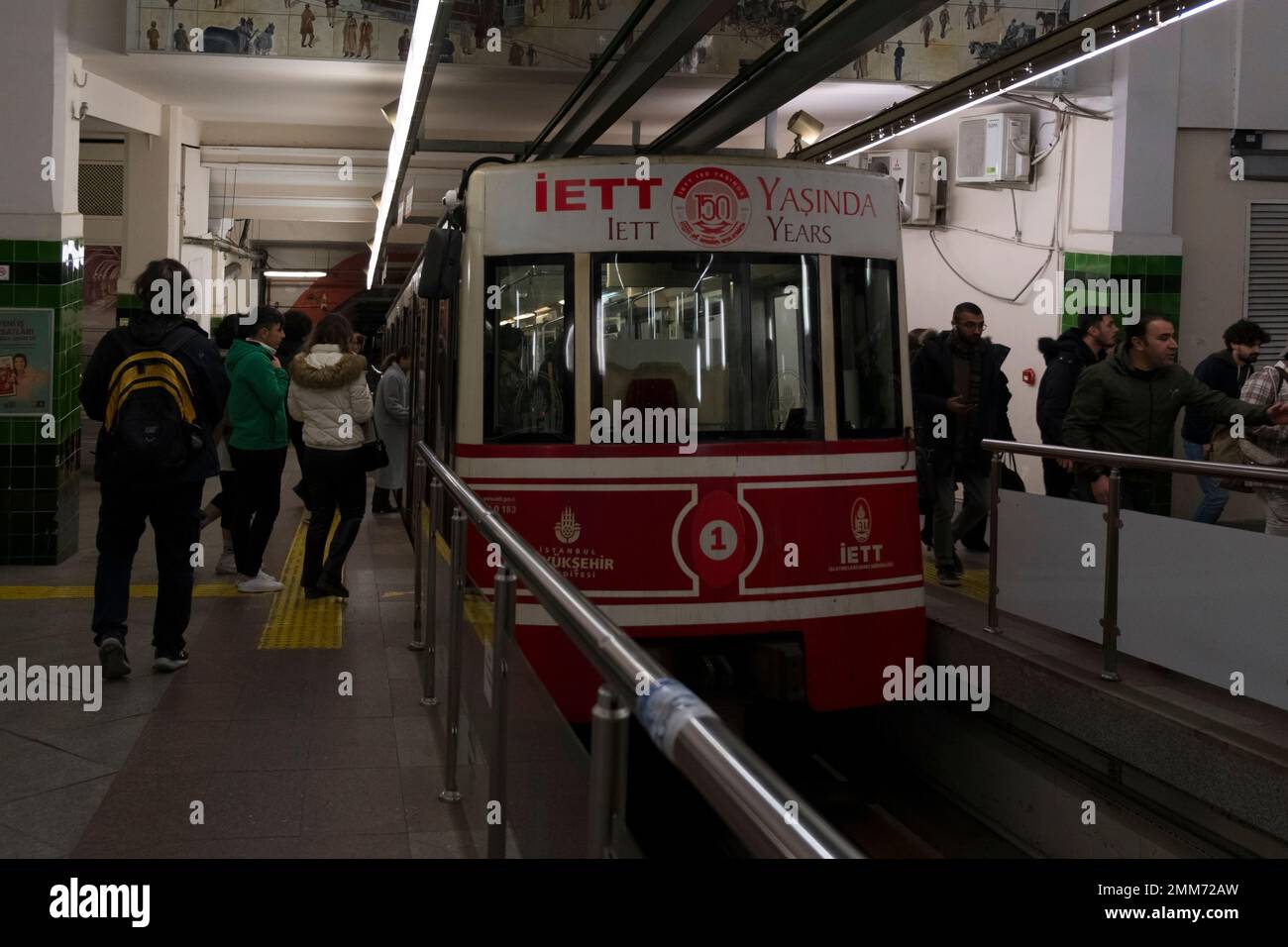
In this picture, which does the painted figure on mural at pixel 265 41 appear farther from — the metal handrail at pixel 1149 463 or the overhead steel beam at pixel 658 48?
the metal handrail at pixel 1149 463

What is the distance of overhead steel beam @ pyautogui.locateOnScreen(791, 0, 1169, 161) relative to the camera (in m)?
6.32

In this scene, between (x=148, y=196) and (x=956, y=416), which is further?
(x=148, y=196)

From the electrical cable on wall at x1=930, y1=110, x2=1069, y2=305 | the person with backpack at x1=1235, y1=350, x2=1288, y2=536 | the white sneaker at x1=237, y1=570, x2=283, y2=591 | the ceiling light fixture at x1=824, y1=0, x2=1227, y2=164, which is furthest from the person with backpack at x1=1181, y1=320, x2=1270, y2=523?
the white sneaker at x1=237, y1=570, x2=283, y2=591

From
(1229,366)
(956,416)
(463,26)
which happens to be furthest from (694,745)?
(463,26)

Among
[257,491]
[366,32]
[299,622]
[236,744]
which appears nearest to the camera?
[236,744]

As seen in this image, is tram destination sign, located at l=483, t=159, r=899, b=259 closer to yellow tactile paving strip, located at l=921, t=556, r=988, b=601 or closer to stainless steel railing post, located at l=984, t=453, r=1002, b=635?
stainless steel railing post, located at l=984, t=453, r=1002, b=635

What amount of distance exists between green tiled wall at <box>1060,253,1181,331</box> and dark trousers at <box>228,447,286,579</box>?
259 inches

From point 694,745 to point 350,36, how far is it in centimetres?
1028

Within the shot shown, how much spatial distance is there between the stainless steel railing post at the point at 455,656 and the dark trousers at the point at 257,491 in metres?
3.75

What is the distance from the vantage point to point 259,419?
8.33 meters

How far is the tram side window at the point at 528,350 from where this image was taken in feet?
19.7

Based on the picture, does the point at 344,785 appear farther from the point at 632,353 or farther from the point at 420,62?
the point at 420,62

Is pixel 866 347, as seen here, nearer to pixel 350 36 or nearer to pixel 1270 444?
pixel 1270 444

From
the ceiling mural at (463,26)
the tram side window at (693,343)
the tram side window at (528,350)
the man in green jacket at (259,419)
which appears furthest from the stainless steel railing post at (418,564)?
the ceiling mural at (463,26)
